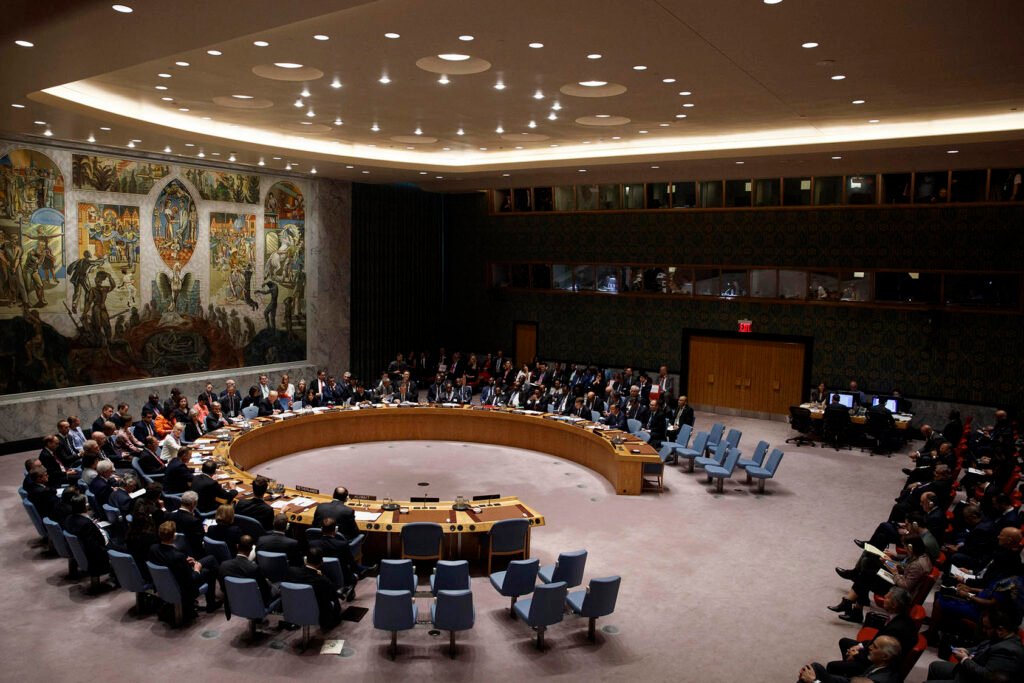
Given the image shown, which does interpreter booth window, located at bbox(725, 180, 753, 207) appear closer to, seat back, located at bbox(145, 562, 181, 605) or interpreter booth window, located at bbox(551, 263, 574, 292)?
interpreter booth window, located at bbox(551, 263, 574, 292)

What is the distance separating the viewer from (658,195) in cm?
2019

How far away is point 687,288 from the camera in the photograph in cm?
2011

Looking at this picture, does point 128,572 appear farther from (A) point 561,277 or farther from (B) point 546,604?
(A) point 561,277

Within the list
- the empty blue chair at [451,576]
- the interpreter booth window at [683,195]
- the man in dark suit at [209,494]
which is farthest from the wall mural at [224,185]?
the empty blue chair at [451,576]

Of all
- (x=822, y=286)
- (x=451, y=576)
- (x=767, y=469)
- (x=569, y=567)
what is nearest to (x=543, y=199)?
(x=822, y=286)

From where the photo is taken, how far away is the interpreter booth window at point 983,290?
1591cm

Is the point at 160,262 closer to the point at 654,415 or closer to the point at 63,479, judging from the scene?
the point at 63,479

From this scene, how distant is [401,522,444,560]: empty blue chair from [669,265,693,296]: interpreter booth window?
1290 cm

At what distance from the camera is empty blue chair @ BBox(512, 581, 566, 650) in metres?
7.20

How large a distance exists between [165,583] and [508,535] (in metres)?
3.57

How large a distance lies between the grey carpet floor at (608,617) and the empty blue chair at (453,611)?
0.35 m

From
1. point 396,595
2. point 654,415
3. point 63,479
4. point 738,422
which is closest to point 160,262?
point 63,479

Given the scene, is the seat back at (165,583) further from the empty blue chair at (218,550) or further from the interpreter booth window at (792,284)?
the interpreter booth window at (792,284)

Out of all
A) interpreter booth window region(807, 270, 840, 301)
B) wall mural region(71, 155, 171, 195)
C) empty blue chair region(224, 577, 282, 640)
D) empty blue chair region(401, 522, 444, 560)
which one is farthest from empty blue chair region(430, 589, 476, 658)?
interpreter booth window region(807, 270, 840, 301)
